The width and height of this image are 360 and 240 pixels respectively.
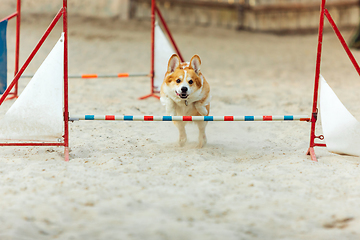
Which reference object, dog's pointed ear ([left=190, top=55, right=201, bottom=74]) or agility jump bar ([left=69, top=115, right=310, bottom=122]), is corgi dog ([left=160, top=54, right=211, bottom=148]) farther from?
agility jump bar ([left=69, top=115, right=310, bottom=122])

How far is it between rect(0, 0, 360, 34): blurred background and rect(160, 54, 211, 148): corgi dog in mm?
8008

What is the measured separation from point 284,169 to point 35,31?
8.93m

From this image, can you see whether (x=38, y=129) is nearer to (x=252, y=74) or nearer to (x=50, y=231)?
(x=50, y=231)

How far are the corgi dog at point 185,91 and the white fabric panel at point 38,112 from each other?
1136mm

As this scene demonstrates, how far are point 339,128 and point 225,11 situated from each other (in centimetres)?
981

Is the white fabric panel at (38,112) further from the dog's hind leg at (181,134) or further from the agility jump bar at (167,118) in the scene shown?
the dog's hind leg at (181,134)

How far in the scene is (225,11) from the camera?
1252 centimetres

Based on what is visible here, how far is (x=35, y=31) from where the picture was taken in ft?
33.3

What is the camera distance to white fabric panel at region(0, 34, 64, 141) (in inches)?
129

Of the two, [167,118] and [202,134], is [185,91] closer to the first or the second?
[167,118]

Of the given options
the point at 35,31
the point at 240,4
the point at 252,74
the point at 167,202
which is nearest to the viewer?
the point at 167,202

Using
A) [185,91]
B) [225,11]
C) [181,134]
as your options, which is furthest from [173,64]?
[225,11]


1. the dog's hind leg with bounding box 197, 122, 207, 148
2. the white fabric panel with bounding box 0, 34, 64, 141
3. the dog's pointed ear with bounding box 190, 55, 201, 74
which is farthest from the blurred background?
the white fabric panel with bounding box 0, 34, 64, 141

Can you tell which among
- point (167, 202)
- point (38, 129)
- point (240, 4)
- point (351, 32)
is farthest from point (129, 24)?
point (167, 202)
